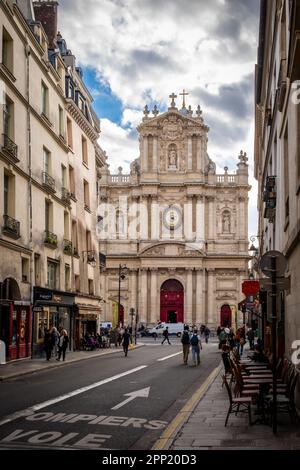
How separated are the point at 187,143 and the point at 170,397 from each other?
59.4m

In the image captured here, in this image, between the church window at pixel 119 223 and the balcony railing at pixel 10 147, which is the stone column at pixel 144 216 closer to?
the church window at pixel 119 223

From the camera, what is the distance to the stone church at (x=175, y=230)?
7281 cm

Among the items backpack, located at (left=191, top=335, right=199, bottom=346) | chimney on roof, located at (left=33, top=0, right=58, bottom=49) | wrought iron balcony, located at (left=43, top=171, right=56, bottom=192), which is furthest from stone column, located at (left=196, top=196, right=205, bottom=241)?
backpack, located at (left=191, top=335, right=199, bottom=346)

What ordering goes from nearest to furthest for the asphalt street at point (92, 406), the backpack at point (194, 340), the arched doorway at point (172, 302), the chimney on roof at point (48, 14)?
the asphalt street at point (92, 406) < the backpack at point (194, 340) < the chimney on roof at point (48, 14) < the arched doorway at point (172, 302)

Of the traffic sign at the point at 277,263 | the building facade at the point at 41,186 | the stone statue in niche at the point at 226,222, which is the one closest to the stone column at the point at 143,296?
the stone statue in niche at the point at 226,222

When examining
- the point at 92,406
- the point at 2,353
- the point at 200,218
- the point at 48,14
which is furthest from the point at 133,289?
the point at 92,406

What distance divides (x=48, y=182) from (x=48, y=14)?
11866 millimetres

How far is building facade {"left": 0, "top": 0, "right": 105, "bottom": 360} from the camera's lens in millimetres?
27781

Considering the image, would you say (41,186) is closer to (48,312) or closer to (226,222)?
(48,312)

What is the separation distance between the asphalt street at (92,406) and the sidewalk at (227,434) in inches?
19.4

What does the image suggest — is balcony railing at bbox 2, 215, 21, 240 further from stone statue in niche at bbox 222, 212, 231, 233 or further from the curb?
stone statue in niche at bbox 222, 212, 231, 233

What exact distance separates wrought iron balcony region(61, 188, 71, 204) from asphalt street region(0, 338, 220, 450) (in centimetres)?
1354

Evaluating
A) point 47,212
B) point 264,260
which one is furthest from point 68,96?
point 264,260
